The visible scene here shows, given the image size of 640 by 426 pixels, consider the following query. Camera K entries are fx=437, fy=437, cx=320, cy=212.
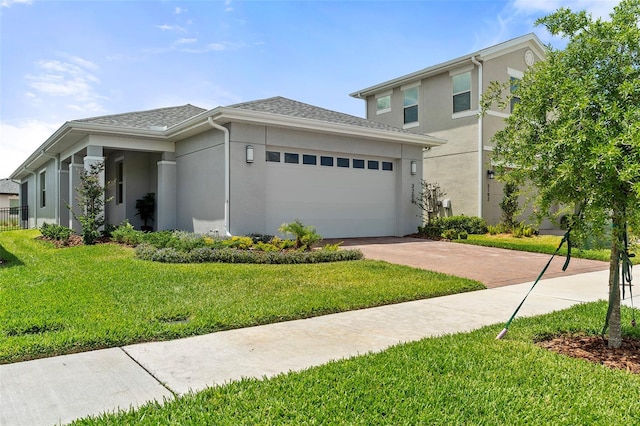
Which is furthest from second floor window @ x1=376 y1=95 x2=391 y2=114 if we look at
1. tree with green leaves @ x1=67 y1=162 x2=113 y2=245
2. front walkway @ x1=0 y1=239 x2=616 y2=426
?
front walkway @ x1=0 y1=239 x2=616 y2=426

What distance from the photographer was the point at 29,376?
11.0 ft

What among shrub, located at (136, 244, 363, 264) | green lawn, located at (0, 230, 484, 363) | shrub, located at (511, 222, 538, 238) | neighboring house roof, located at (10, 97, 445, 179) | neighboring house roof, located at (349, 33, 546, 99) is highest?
neighboring house roof, located at (349, 33, 546, 99)

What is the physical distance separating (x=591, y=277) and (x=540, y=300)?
2.95 m

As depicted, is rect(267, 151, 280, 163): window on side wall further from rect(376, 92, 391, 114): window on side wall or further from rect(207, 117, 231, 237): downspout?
rect(376, 92, 391, 114): window on side wall

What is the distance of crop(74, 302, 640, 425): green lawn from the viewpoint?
267 cm

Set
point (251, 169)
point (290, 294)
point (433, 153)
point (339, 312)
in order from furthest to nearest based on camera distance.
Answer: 1. point (433, 153)
2. point (251, 169)
3. point (290, 294)
4. point (339, 312)

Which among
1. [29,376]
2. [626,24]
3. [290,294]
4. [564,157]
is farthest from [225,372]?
[626,24]

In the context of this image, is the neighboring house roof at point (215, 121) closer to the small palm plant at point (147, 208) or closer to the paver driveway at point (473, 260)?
the small palm plant at point (147, 208)

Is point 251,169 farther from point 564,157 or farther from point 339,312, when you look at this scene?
point 564,157

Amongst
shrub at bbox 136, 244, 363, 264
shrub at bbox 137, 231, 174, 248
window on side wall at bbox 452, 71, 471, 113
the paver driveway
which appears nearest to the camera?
the paver driveway

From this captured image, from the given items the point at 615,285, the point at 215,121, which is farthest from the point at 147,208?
the point at 615,285

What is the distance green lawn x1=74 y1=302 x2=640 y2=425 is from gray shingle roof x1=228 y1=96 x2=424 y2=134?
9397mm

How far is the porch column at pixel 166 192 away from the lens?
14578mm

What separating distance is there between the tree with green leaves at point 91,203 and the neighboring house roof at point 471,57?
40.1ft
